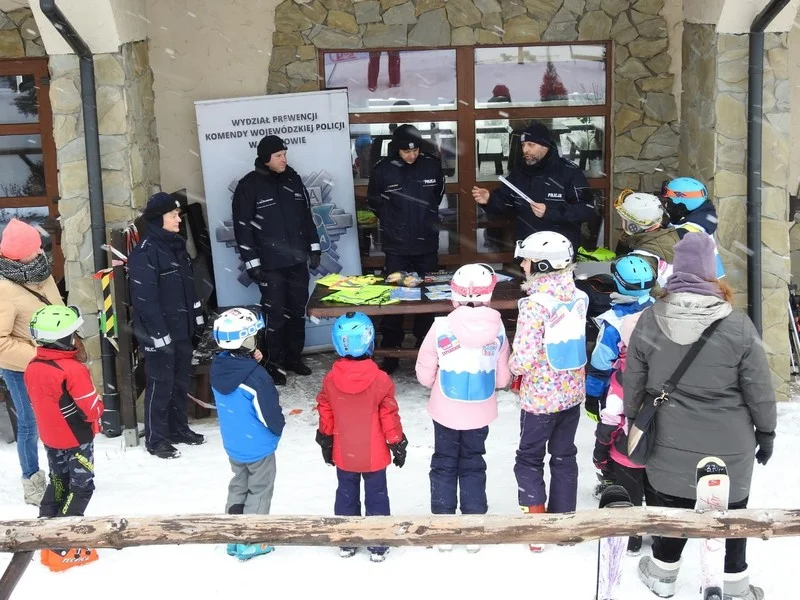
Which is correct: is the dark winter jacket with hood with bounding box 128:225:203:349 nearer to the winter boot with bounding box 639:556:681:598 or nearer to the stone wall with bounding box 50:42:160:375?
the stone wall with bounding box 50:42:160:375

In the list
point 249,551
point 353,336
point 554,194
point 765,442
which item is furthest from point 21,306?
point 765,442

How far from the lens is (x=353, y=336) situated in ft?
15.1

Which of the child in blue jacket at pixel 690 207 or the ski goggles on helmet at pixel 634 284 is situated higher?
the child in blue jacket at pixel 690 207

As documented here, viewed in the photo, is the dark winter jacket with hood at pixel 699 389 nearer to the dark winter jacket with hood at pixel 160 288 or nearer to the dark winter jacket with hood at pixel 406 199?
the dark winter jacket with hood at pixel 160 288

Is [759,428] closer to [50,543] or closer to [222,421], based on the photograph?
[222,421]

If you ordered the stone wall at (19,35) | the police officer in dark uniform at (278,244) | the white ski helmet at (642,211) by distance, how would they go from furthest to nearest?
1. the stone wall at (19,35)
2. the police officer in dark uniform at (278,244)
3. the white ski helmet at (642,211)

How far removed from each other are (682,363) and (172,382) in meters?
3.47

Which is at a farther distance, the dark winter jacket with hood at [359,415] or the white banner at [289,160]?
the white banner at [289,160]

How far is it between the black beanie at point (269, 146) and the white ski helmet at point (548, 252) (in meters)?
3.13

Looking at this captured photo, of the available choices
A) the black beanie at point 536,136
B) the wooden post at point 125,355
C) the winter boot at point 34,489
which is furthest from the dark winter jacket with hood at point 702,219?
the winter boot at point 34,489

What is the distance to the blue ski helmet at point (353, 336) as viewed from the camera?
4.61m

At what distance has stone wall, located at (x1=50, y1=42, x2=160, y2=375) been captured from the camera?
6.65 metres

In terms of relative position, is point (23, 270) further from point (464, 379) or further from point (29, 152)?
point (29, 152)

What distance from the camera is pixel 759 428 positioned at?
406cm
